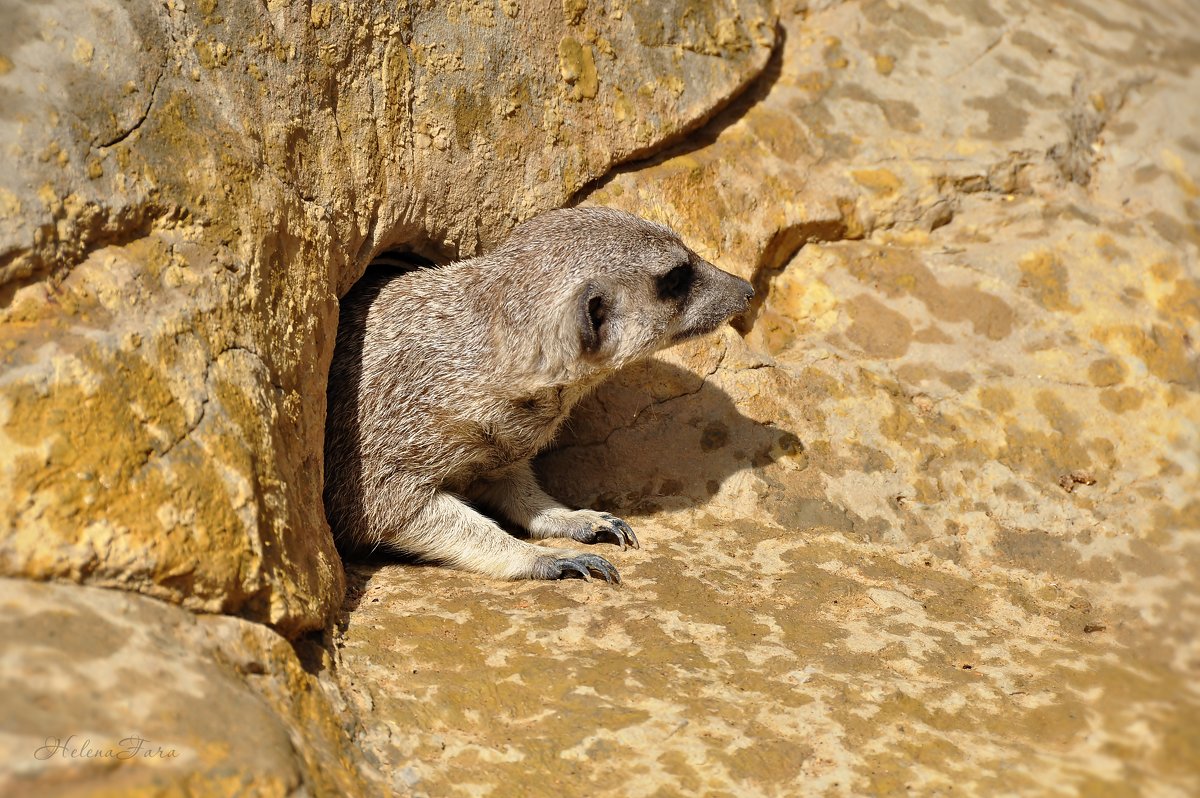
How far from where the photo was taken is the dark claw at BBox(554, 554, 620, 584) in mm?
4252

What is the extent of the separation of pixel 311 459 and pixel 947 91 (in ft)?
14.4

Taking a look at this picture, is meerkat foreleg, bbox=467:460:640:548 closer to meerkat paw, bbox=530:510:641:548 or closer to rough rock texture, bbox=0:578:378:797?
meerkat paw, bbox=530:510:641:548

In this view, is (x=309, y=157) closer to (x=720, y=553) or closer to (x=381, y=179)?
(x=381, y=179)

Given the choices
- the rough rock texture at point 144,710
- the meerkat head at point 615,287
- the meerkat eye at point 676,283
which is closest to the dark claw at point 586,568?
the meerkat head at point 615,287

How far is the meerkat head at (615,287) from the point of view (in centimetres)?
437

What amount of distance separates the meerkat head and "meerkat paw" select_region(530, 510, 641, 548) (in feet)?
2.34

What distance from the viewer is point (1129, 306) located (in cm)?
537

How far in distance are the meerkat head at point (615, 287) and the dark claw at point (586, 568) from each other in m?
0.81

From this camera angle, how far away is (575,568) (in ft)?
14.2

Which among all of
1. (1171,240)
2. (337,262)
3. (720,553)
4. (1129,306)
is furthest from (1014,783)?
(1171,240)

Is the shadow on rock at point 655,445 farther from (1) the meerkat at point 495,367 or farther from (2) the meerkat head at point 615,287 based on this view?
(2) the meerkat head at point 615,287

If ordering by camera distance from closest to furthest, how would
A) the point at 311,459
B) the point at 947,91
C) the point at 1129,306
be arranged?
the point at 311,459 < the point at 1129,306 < the point at 947,91

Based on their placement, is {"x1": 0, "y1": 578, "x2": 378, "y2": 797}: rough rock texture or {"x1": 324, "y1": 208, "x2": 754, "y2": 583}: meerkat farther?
{"x1": 324, "y1": 208, "x2": 754, "y2": 583}: meerkat

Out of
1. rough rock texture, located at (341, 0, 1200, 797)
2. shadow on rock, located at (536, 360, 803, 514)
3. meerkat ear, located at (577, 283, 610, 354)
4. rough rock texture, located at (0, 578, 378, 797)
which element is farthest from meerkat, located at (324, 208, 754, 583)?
rough rock texture, located at (0, 578, 378, 797)
